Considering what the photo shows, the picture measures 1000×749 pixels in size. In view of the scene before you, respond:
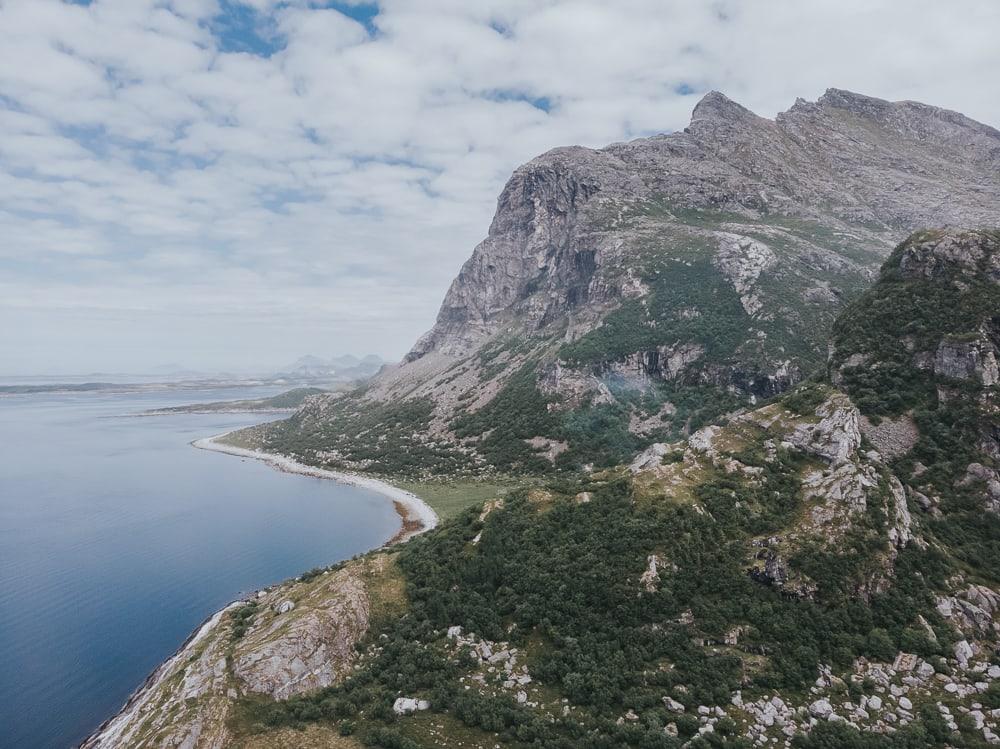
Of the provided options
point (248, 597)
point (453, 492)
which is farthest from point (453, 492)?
point (248, 597)

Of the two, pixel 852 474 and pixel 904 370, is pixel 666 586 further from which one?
pixel 904 370

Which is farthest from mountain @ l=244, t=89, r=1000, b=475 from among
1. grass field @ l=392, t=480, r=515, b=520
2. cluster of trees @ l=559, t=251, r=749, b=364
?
grass field @ l=392, t=480, r=515, b=520

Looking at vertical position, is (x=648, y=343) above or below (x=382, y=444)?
above

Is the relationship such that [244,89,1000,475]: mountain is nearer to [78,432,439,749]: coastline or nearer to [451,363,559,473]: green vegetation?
[451,363,559,473]: green vegetation

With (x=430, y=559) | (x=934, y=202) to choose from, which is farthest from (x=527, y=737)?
(x=934, y=202)

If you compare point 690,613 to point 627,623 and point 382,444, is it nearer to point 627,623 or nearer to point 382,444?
point 627,623

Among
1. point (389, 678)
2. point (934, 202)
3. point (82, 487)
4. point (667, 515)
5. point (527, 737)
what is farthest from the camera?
point (934, 202)
